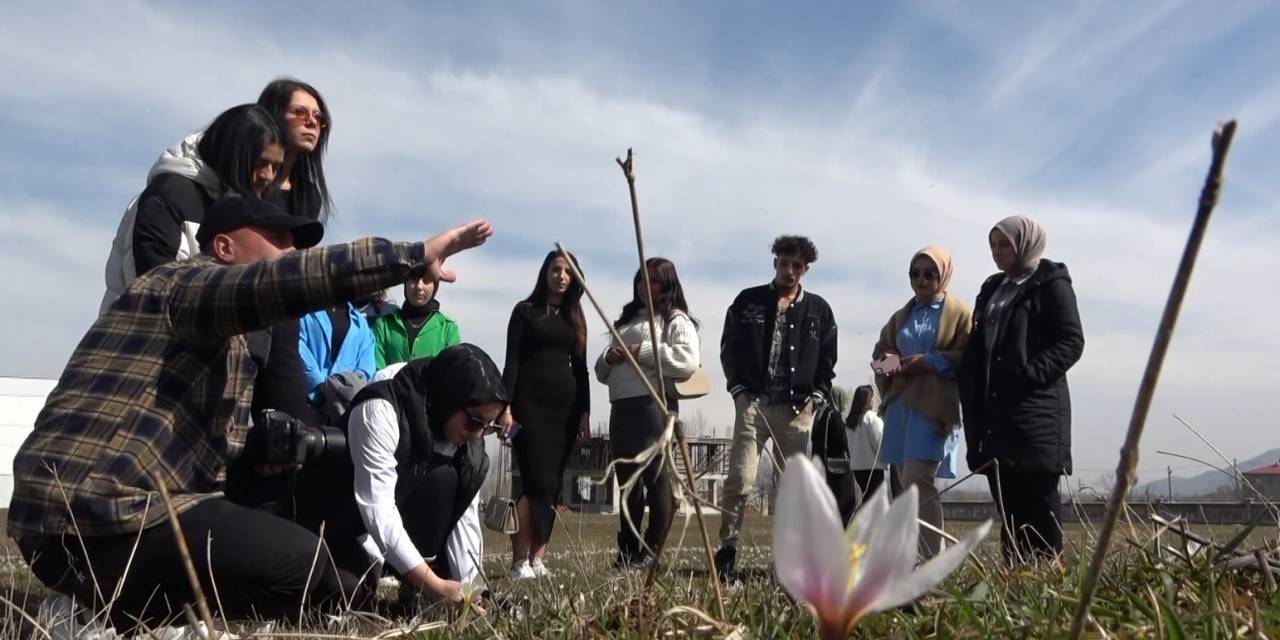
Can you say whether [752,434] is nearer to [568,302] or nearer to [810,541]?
[568,302]


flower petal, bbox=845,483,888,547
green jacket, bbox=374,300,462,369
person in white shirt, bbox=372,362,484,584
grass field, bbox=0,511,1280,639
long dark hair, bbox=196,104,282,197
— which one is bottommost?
person in white shirt, bbox=372,362,484,584

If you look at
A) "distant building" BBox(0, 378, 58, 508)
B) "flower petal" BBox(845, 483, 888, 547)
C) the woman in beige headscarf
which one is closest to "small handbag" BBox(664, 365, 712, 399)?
the woman in beige headscarf

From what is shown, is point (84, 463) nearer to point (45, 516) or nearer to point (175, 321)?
point (45, 516)

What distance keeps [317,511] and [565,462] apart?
7.05 feet

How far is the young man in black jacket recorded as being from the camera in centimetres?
620

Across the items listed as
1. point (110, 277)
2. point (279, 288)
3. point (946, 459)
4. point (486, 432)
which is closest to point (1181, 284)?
point (279, 288)

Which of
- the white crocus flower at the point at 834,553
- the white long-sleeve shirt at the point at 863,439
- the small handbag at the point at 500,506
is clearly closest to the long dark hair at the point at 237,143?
the small handbag at the point at 500,506

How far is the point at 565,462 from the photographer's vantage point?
6.15 m

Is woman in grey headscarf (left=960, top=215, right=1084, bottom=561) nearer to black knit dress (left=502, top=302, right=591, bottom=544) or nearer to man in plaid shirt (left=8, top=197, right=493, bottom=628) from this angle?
black knit dress (left=502, top=302, right=591, bottom=544)

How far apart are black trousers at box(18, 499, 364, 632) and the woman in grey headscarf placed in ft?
9.10

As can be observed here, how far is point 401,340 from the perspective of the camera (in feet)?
18.2

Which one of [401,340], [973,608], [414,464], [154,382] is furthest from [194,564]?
[401,340]

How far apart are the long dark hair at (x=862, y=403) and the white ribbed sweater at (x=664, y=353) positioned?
255 centimetres

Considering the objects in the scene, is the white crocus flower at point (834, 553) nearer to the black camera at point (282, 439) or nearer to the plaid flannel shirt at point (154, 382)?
the plaid flannel shirt at point (154, 382)
